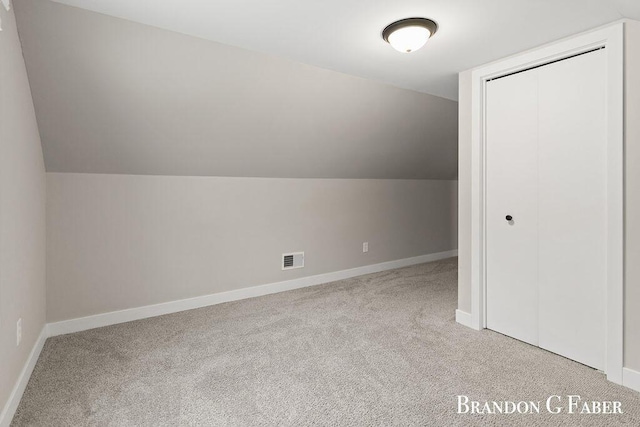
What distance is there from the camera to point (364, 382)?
2031 millimetres

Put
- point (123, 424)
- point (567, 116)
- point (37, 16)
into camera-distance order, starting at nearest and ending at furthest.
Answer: point (123, 424) < point (37, 16) < point (567, 116)

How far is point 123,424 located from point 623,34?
3.30 metres

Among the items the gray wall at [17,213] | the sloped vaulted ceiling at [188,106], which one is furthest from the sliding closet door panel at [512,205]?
the gray wall at [17,213]

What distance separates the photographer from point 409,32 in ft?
6.84

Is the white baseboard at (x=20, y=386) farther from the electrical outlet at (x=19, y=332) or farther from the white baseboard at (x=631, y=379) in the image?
the white baseboard at (x=631, y=379)

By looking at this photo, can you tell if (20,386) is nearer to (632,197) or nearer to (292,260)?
(292,260)

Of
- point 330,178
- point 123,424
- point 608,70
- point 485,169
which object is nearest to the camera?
point 123,424

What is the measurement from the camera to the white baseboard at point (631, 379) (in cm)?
196

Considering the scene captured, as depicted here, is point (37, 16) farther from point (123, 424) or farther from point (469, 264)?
point (469, 264)

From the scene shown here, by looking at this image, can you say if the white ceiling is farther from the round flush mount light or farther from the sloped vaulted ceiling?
the sloped vaulted ceiling

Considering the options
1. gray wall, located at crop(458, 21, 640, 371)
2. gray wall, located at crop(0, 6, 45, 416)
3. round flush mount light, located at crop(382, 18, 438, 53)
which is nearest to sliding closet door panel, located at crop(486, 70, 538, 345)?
gray wall, located at crop(458, 21, 640, 371)

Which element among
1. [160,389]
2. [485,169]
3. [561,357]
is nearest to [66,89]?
[160,389]

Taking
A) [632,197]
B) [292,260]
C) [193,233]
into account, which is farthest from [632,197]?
[193,233]

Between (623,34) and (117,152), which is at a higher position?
(623,34)
